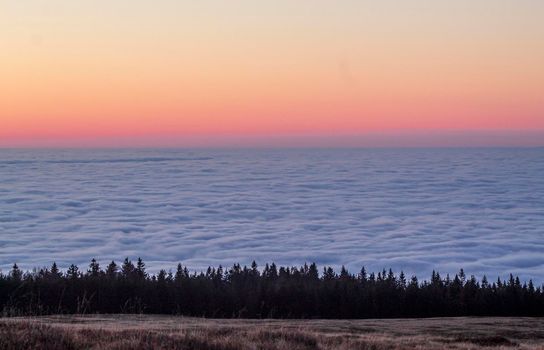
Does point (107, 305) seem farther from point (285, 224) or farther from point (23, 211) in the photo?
point (23, 211)

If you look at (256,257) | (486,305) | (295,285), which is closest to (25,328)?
(295,285)

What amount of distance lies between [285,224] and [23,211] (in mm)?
75472

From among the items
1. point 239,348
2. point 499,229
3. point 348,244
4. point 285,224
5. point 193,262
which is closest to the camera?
point 239,348

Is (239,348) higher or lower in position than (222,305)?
higher

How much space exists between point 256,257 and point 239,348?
392ft

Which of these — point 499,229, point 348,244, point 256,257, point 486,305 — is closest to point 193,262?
point 256,257

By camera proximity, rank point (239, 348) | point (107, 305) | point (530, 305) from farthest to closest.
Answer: point (530, 305) → point (107, 305) → point (239, 348)

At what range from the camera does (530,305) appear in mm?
64062

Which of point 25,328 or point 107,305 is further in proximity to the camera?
point 107,305

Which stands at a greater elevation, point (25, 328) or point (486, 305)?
point (25, 328)

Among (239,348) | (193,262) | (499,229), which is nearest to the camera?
(239,348)

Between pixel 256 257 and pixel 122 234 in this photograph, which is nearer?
pixel 256 257

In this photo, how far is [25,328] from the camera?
15.8 meters

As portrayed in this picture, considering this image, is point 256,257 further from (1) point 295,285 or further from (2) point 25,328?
(2) point 25,328
